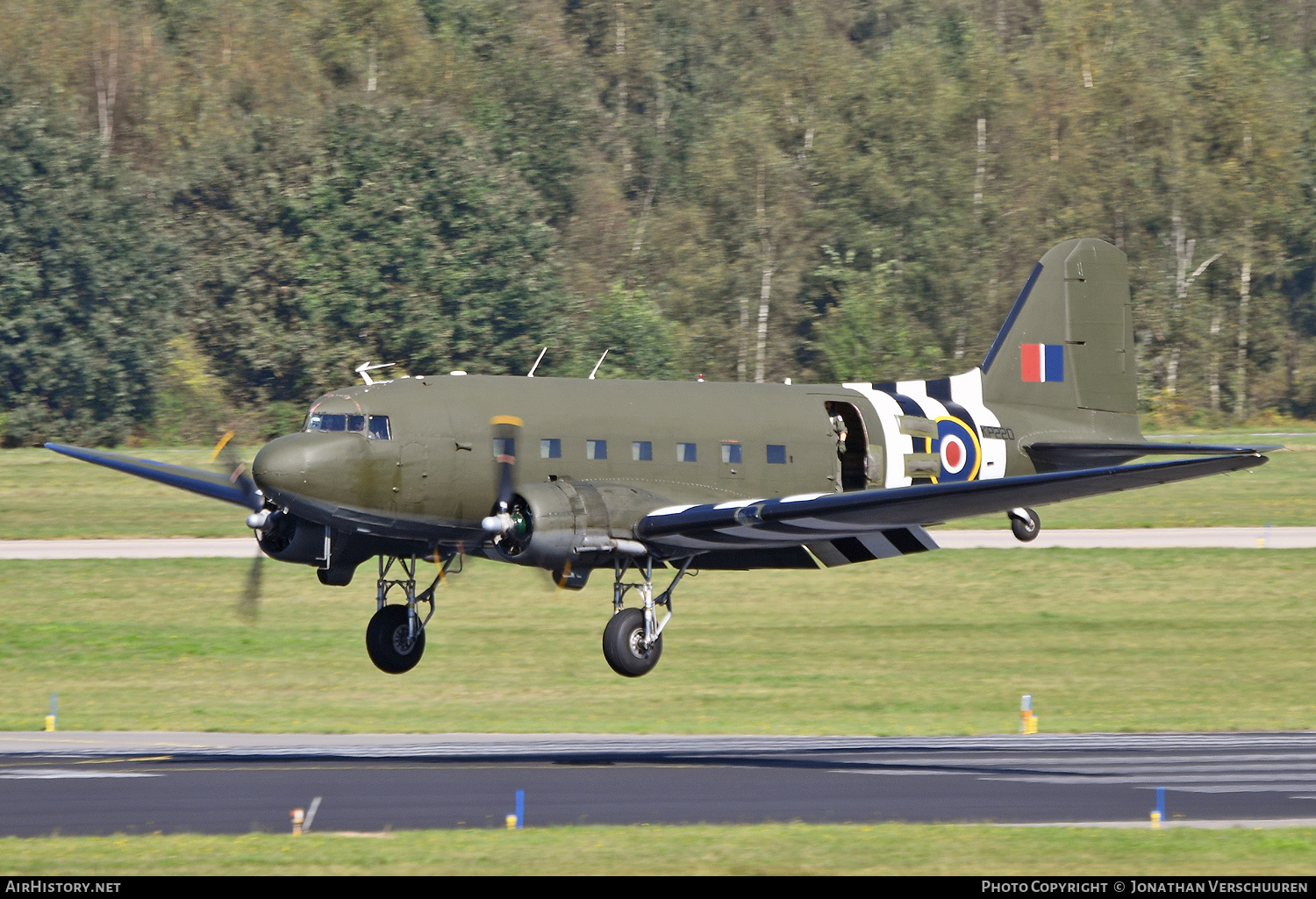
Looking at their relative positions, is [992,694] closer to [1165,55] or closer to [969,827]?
[969,827]

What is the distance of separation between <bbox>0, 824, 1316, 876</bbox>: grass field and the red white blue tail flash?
1560 cm

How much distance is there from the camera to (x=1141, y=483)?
86.0ft

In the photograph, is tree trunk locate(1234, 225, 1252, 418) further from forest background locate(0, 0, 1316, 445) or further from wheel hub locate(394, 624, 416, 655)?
wheel hub locate(394, 624, 416, 655)

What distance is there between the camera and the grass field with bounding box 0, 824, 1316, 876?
19531 millimetres

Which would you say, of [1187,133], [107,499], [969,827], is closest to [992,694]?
[969,827]

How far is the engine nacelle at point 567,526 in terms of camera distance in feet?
87.7

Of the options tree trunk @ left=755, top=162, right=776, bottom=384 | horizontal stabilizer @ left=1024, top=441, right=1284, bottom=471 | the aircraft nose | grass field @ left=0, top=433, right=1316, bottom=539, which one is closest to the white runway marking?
the aircraft nose

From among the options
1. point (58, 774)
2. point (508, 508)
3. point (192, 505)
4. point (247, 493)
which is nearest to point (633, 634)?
point (508, 508)

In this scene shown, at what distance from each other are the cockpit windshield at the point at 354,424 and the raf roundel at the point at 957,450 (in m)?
11.7

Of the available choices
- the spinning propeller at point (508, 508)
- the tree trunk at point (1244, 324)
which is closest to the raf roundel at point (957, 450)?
the spinning propeller at point (508, 508)

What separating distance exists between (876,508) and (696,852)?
837 centimetres

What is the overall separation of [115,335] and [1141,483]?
5666 cm

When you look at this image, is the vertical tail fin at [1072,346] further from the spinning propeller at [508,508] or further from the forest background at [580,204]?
the forest background at [580,204]

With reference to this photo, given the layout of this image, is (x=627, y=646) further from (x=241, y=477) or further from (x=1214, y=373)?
(x=1214, y=373)
